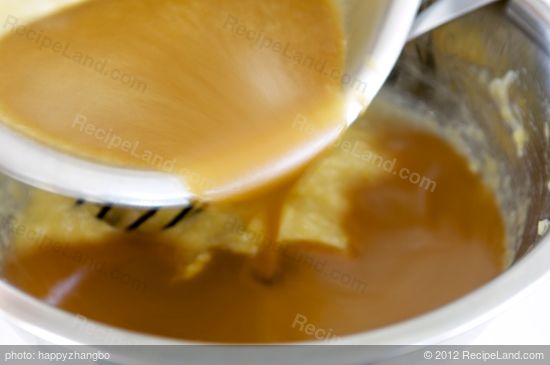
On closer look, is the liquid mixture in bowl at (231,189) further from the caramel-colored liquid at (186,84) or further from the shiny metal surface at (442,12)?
the shiny metal surface at (442,12)

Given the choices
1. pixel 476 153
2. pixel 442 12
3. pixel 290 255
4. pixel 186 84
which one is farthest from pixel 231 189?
pixel 476 153

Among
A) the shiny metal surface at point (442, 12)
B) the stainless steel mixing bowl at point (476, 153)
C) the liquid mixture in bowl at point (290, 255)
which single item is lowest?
the liquid mixture in bowl at point (290, 255)

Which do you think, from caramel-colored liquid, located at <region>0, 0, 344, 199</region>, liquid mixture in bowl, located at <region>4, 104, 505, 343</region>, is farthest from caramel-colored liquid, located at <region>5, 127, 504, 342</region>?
caramel-colored liquid, located at <region>0, 0, 344, 199</region>

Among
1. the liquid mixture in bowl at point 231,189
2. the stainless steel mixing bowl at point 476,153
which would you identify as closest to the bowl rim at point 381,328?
the stainless steel mixing bowl at point 476,153

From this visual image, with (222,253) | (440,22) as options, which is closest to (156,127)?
(222,253)

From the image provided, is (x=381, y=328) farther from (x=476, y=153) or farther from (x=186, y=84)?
(x=476, y=153)

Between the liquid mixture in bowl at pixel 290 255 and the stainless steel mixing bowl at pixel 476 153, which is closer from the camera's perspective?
the stainless steel mixing bowl at pixel 476 153

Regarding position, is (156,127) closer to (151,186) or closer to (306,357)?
(151,186)

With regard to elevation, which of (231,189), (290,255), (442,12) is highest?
(442,12)
